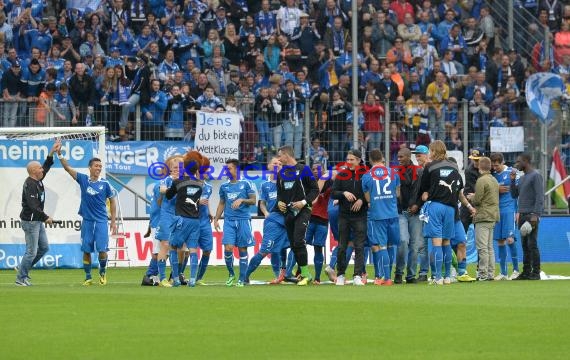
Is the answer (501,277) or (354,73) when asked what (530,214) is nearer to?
(501,277)

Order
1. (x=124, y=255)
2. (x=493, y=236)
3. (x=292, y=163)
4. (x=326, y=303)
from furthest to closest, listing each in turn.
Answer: (x=124, y=255)
(x=493, y=236)
(x=292, y=163)
(x=326, y=303)

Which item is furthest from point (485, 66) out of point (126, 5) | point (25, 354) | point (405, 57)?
point (25, 354)

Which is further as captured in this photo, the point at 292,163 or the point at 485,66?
the point at 485,66

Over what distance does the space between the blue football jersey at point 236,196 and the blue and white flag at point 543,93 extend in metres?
10.8

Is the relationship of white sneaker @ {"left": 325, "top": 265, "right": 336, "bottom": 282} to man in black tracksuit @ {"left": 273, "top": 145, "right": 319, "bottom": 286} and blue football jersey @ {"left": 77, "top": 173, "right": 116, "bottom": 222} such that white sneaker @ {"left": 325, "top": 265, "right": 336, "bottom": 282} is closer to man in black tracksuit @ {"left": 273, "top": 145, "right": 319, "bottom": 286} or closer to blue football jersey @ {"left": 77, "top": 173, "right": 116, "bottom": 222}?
man in black tracksuit @ {"left": 273, "top": 145, "right": 319, "bottom": 286}

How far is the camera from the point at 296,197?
65.7 feet

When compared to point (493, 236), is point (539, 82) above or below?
above

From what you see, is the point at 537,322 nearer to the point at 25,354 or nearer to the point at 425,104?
the point at 25,354

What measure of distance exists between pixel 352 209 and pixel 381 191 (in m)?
0.55

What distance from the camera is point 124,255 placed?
27.1 metres

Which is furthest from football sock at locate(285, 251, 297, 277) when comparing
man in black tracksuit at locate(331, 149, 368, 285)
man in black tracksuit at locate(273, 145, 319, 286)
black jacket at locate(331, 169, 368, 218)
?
black jacket at locate(331, 169, 368, 218)

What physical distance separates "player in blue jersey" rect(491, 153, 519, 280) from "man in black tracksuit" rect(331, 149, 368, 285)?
3.12 m

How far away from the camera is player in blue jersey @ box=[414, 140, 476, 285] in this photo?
1981 cm

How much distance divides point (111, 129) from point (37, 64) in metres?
2.47
